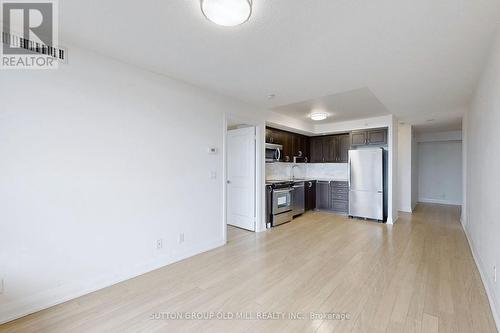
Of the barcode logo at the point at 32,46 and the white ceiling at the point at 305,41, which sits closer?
the white ceiling at the point at 305,41

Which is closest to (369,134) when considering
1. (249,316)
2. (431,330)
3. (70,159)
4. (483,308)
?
(483,308)

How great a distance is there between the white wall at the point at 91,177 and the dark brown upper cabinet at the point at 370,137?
13.6ft

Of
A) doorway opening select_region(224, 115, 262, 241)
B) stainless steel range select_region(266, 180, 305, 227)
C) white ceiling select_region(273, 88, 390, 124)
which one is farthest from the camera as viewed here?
stainless steel range select_region(266, 180, 305, 227)

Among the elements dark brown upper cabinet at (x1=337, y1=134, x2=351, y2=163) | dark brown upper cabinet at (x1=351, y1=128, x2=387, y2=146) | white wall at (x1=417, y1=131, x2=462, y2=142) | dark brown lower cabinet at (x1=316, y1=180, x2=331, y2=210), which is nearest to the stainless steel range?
dark brown lower cabinet at (x1=316, y1=180, x2=331, y2=210)

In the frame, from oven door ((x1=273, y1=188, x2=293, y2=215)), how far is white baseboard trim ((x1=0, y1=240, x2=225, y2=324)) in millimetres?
2421

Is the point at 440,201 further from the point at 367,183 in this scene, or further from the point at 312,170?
the point at 312,170

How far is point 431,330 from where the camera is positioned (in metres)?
1.82

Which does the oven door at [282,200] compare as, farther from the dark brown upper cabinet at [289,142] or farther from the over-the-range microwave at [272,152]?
the dark brown upper cabinet at [289,142]

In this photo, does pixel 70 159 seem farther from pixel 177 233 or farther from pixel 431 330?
pixel 431 330

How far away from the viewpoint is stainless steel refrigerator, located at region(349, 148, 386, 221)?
17.5ft

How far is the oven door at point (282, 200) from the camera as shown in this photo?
194 inches

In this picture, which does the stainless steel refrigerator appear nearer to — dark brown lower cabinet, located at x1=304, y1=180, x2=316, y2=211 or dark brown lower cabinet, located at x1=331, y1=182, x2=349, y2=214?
dark brown lower cabinet, located at x1=331, y1=182, x2=349, y2=214

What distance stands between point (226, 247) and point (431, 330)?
8.59 feet

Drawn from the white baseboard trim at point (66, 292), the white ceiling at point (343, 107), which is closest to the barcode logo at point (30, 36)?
the white baseboard trim at point (66, 292)
